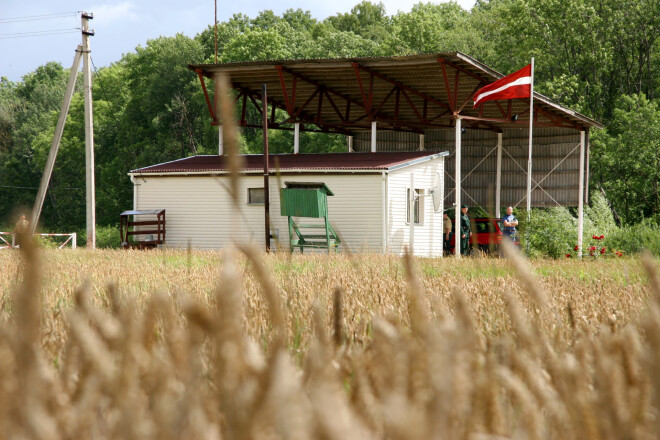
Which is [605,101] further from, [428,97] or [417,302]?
[417,302]

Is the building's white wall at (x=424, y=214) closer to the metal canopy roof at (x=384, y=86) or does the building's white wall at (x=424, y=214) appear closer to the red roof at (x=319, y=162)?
the red roof at (x=319, y=162)

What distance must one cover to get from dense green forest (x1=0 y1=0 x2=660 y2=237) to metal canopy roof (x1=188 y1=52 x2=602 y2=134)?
27.1 ft

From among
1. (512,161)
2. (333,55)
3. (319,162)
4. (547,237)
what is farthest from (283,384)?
(333,55)

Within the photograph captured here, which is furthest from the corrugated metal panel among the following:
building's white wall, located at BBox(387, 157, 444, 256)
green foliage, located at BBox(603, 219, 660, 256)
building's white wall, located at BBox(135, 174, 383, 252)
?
green foliage, located at BBox(603, 219, 660, 256)

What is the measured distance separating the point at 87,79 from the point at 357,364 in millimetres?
27092

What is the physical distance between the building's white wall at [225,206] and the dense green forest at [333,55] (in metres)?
15.5

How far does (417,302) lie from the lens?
54.3 inches

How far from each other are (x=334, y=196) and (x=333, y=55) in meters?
31.5

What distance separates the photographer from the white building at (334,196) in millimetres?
25422

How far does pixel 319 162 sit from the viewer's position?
27.0m

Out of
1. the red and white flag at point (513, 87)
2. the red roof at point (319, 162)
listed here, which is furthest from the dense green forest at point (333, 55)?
the red and white flag at point (513, 87)

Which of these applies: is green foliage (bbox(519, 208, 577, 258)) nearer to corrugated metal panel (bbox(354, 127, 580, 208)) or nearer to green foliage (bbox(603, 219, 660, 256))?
green foliage (bbox(603, 219, 660, 256))

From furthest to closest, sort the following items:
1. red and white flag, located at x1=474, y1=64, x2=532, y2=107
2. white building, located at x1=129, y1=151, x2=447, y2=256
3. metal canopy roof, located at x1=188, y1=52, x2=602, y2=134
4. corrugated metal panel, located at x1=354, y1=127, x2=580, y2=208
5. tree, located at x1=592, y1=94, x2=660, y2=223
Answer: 1. tree, located at x1=592, y1=94, x2=660, y2=223
2. corrugated metal panel, located at x1=354, y1=127, x2=580, y2=208
3. white building, located at x1=129, y1=151, x2=447, y2=256
4. metal canopy roof, located at x1=188, y1=52, x2=602, y2=134
5. red and white flag, located at x1=474, y1=64, x2=532, y2=107

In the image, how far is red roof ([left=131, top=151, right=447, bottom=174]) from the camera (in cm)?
2570
